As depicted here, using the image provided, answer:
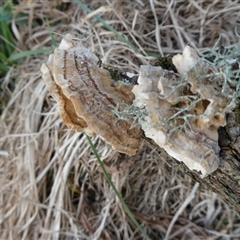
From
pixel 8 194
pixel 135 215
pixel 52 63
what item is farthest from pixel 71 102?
pixel 8 194

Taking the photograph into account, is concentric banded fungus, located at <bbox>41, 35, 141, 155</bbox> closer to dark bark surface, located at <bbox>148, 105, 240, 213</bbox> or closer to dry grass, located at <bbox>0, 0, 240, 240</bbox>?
dark bark surface, located at <bbox>148, 105, 240, 213</bbox>

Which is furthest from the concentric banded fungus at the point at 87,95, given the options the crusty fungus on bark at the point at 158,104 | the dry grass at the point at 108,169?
the dry grass at the point at 108,169

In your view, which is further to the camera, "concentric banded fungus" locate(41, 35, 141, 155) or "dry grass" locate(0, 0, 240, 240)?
"dry grass" locate(0, 0, 240, 240)

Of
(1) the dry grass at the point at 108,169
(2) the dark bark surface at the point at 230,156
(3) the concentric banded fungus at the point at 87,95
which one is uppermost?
(3) the concentric banded fungus at the point at 87,95

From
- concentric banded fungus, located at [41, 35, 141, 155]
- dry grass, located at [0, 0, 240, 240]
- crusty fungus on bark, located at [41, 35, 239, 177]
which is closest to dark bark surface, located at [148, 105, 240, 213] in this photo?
crusty fungus on bark, located at [41, 35, 239, 177]

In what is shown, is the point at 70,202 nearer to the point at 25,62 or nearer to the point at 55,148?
the point at 55,148

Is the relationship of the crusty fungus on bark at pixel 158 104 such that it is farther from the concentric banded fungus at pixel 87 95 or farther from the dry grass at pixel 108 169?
the dry grass at pixel 108 169
